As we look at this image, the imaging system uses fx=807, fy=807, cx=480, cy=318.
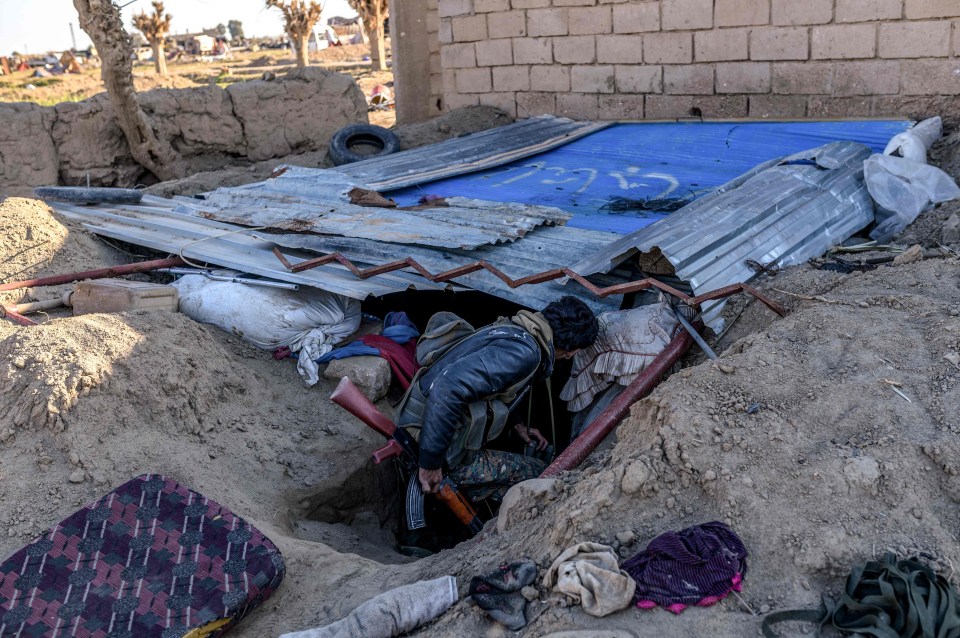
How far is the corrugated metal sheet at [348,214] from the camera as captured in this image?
16.7ft

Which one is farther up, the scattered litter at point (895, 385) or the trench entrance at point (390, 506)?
the scattered litter at point (895, 385)

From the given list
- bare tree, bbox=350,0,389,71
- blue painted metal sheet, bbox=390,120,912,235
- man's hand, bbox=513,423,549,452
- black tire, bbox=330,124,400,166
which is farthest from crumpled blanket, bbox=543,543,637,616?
bare tree, bbox=350,0,389,71

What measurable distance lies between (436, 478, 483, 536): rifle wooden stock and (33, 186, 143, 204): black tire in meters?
4.32

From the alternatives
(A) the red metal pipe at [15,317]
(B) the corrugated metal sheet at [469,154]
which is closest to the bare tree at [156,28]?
(B) the corrugated metal sheet at [469,154]

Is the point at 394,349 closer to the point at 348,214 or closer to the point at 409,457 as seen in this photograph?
the point at 409,457

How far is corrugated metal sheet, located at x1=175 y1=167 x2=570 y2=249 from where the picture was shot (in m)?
5.08

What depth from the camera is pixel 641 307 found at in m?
4.19

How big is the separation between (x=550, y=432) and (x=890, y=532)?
96.4 inches

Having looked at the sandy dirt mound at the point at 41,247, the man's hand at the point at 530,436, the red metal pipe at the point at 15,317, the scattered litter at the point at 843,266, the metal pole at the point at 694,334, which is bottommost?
the man's hand at the point at 530,436

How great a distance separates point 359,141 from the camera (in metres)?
8.97

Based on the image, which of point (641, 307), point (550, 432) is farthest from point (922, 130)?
point (550, 432)

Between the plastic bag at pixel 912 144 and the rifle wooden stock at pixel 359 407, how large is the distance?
413 centimetres

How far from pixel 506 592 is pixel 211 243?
12.5 feet

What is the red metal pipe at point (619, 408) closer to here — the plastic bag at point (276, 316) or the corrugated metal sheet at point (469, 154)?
the plastic bag at point (276, 316)
